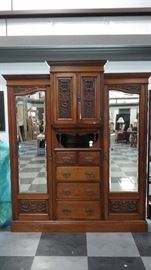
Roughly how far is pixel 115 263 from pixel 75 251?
1.61ft

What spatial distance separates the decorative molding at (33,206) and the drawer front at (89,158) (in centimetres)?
79

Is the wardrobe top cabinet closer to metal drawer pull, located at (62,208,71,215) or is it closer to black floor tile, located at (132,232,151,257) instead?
metal drawer pull, located at (62,208,71,215)

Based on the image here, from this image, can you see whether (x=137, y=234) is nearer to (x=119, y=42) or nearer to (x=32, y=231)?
(x=32, y=231)

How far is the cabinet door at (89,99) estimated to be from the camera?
335 cm

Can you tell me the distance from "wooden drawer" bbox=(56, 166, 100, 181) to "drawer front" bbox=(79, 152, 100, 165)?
75 mm

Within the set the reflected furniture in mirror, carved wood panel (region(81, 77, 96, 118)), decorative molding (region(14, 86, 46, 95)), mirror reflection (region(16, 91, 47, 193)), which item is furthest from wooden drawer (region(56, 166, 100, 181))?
decorative molding (region(14, 86, 46, 95))

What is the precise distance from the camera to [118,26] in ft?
9.84

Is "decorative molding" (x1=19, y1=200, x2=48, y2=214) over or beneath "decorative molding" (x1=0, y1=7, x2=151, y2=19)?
beneath

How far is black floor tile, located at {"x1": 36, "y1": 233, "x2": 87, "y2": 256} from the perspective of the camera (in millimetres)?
3061

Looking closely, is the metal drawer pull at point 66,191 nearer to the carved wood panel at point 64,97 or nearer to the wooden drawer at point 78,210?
the wooden drawer at point 78,210

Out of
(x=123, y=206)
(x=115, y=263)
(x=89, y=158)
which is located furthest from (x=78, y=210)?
Result: (x=115, y=263)

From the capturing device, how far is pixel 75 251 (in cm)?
309

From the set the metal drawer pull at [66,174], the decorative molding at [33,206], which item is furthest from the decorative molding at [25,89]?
the decorative molding at [33,206]

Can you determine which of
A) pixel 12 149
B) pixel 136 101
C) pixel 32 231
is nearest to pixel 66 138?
pixel 12 149
